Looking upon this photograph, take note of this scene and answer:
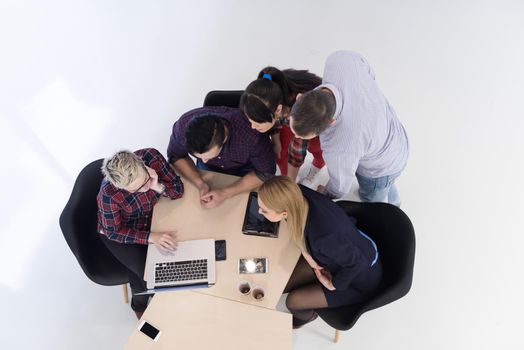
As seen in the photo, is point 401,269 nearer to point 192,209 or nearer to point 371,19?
point 192,209

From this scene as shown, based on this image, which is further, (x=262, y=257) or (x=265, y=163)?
(x=265, y=163)

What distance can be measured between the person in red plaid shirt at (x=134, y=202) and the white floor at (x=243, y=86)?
77 centimetres

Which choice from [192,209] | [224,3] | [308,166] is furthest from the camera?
[224,3]

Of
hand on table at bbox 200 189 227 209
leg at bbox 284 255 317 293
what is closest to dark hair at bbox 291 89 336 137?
hand on table at bbox 200 189 227 209

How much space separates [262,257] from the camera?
2037 millimetres

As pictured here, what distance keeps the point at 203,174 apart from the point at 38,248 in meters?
1.63

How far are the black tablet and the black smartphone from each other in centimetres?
14

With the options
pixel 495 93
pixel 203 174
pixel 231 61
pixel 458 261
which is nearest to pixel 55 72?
pixel 231 61

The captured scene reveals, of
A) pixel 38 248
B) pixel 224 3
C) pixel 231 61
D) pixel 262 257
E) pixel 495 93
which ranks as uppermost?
pixel 224 3

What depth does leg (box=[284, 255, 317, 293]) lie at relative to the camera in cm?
228

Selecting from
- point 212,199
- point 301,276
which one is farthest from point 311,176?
point 212,199

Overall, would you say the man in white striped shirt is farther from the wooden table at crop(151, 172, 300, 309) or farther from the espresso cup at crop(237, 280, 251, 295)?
the espresso cup at crop(237, 280, 251, 295)

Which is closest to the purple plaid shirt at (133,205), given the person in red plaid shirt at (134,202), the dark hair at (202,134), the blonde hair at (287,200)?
the person in red plaid shirt at (134,202)

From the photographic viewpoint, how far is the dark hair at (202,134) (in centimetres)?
190
